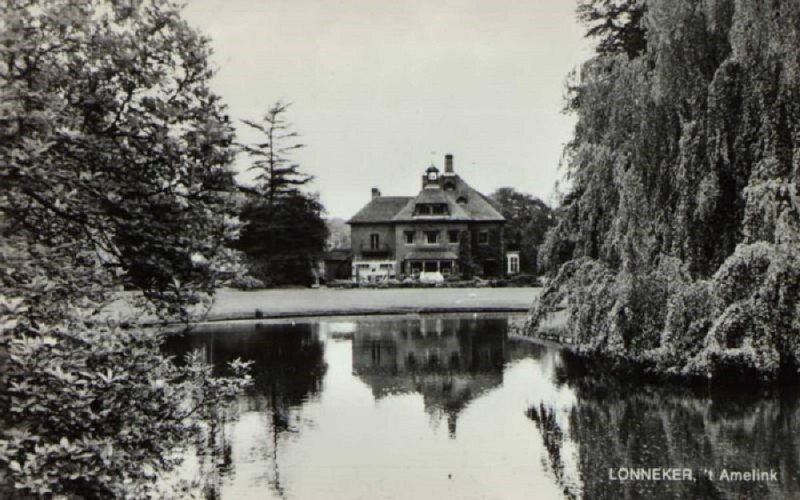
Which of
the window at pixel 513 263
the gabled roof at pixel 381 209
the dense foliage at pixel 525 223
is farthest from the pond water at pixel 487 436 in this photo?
the window at pixel 513 263

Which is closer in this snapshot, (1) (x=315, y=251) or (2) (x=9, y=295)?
(2) (x=9, y=295)

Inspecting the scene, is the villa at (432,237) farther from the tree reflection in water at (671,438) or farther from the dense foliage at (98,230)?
the dense foliage at (98,230)

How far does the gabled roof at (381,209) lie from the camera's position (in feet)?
210

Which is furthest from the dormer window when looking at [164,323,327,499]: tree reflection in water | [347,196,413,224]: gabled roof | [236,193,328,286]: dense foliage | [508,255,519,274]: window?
[164,323,327,499]: tree reflection in water

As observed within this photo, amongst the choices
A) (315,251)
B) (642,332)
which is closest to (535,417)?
(642,332)

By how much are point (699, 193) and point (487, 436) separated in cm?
649

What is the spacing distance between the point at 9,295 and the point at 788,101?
13529mm

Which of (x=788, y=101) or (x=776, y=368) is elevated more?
(x=788, y=101)

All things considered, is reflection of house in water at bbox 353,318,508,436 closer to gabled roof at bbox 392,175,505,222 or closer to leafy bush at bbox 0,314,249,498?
leafy bush at bbox 0,314,249,498

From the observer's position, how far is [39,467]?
16.4ft

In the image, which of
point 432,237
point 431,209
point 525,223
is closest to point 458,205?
point 431,209

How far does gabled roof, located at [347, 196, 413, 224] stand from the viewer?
6388 cm

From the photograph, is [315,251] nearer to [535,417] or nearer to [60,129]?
[535,417]

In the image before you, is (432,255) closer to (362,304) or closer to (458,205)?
(458,205)
